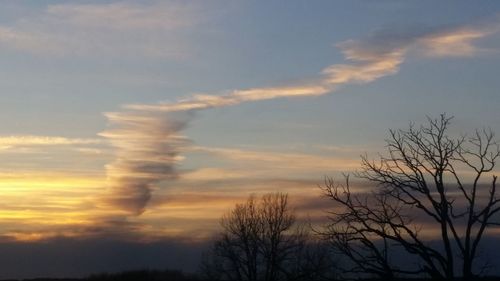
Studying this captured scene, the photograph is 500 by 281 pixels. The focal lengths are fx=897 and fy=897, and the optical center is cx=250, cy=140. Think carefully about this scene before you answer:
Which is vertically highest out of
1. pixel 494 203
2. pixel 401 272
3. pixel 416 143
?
pixel 416 143

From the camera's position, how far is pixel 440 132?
32.8 metres

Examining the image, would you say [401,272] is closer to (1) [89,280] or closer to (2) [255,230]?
(2) [255,230]

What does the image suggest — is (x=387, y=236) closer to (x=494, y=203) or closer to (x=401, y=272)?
(x=401, y=272)

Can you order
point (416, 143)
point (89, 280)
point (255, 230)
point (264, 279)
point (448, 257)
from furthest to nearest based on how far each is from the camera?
point (89, 280) → point (255, 230) → point (264, 279) → point (416, 143) → point (448, 257)

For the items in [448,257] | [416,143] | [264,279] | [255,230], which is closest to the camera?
[448,257]

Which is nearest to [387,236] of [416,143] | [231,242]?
[416,143]

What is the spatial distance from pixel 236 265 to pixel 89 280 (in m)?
22.8

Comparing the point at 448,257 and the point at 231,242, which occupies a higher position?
the point at 231,242

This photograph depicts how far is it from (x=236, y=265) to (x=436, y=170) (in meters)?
50.8

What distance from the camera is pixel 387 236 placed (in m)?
31.3

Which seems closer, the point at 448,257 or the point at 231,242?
the point at 448,257

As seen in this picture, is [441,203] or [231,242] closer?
[441,203]

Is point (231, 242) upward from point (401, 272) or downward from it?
upward

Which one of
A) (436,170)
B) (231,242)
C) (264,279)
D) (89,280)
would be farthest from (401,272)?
(89,280)
